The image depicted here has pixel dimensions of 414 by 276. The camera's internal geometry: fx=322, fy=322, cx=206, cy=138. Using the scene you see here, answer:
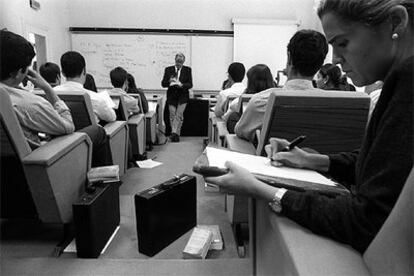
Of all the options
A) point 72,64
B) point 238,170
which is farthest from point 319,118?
point 72,64

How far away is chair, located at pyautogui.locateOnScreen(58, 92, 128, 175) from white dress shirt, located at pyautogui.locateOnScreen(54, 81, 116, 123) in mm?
75

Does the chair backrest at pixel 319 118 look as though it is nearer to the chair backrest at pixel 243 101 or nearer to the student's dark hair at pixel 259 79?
the chair backrest at pixel 243 101

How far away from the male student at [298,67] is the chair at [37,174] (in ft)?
3.00

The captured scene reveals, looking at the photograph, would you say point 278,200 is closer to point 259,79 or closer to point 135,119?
point 259,79

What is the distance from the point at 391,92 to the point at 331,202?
0.24 metres

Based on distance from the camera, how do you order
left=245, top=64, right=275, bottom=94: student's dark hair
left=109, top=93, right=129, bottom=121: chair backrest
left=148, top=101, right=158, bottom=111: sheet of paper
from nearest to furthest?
Answer: left=245, top=64, right=275, bottom=94: student's dark hair → left=109, top=93, right=129, bottom=121: chair backrest → left=148, top=101, right=158, bottom=111: sheet of paper

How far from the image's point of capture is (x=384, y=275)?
0.54 meters

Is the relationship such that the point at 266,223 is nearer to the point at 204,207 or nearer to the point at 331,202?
the point at 331,202

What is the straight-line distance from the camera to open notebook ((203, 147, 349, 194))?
2.49 feet

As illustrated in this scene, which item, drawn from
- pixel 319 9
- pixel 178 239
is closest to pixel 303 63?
pixel 319 9

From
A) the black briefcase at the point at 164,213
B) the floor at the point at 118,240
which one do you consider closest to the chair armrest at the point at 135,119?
the floor at the point at 118,240

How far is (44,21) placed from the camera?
454cm

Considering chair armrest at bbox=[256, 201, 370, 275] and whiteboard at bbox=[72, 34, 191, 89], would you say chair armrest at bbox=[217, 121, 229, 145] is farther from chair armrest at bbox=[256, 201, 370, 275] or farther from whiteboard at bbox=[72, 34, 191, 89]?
whiteboard at bbox=[72, 34, 191, 89]

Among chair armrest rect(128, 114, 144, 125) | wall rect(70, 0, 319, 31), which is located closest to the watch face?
chair armrest rect(128, 114, 144, 125)
